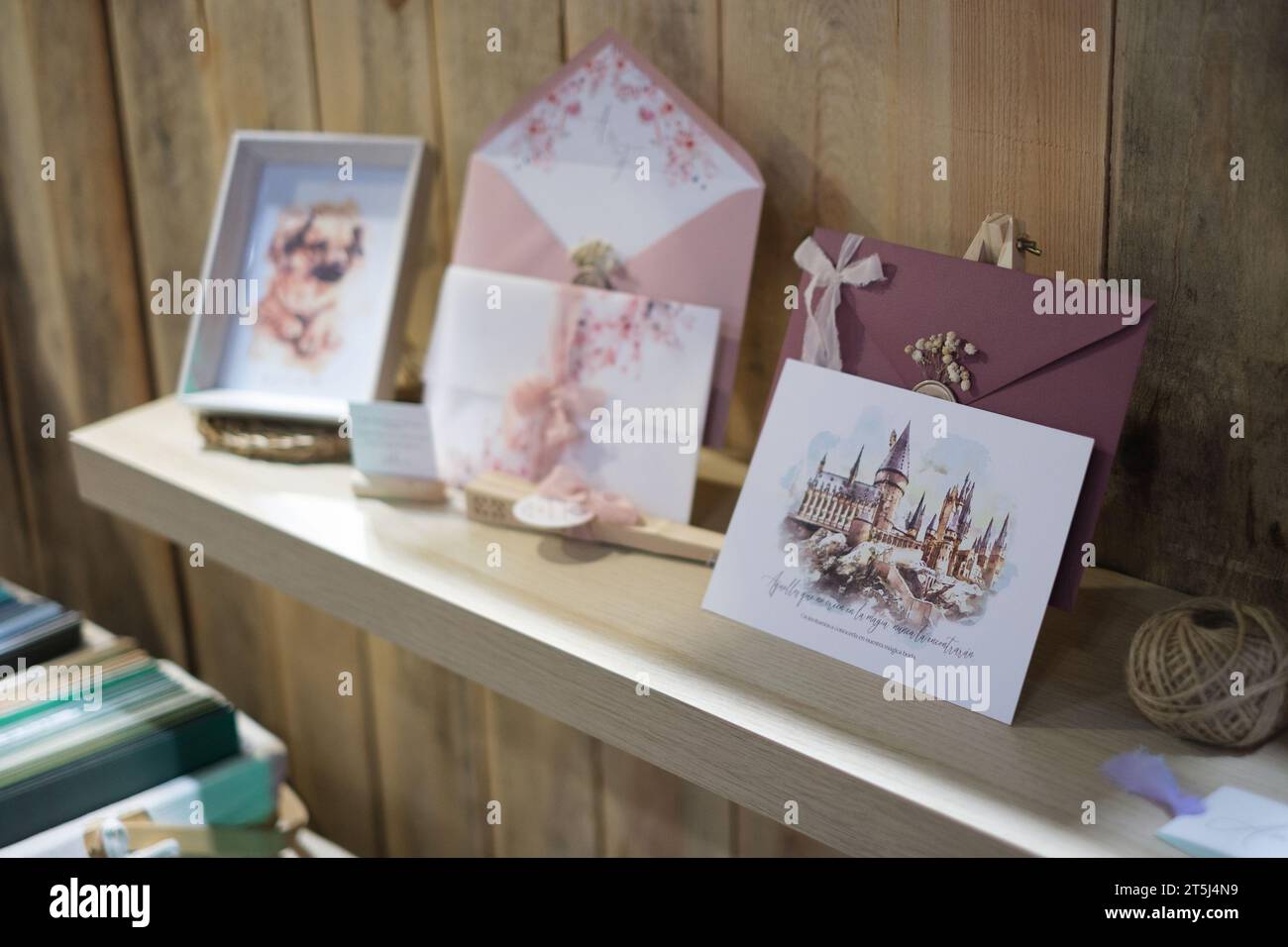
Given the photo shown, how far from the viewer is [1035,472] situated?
90cm

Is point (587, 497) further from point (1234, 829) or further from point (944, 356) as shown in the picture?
point (1234, 829)

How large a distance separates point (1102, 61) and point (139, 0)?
1.26m

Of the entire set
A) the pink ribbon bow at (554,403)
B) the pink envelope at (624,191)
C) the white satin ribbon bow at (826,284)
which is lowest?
the pink ribbon bow at (554,403)

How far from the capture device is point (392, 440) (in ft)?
4.00

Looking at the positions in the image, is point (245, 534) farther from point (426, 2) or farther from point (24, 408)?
point (24, 408)

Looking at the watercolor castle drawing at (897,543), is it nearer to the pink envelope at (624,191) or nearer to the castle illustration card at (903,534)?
the castle illustration card at (903,534)

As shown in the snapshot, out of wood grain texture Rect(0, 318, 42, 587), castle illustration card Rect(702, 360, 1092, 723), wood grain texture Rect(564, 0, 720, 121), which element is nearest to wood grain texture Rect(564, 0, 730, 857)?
wood grain texture Rect(564, 0, 720, 121)

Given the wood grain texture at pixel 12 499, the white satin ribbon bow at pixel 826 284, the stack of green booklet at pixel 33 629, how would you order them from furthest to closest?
the wood grain texture at pixel 12 499 → the stack of green booklet at pixel 33 629 → the white satin ribbon bow at pixel 826 284

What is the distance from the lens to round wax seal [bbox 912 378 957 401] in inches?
37.2

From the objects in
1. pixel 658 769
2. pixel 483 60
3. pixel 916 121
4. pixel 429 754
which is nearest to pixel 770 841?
pixel 658 769

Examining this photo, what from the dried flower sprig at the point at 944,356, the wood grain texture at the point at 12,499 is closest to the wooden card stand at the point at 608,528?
the dried flower sprig at the point at 944,356

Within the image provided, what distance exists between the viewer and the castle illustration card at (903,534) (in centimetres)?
89
